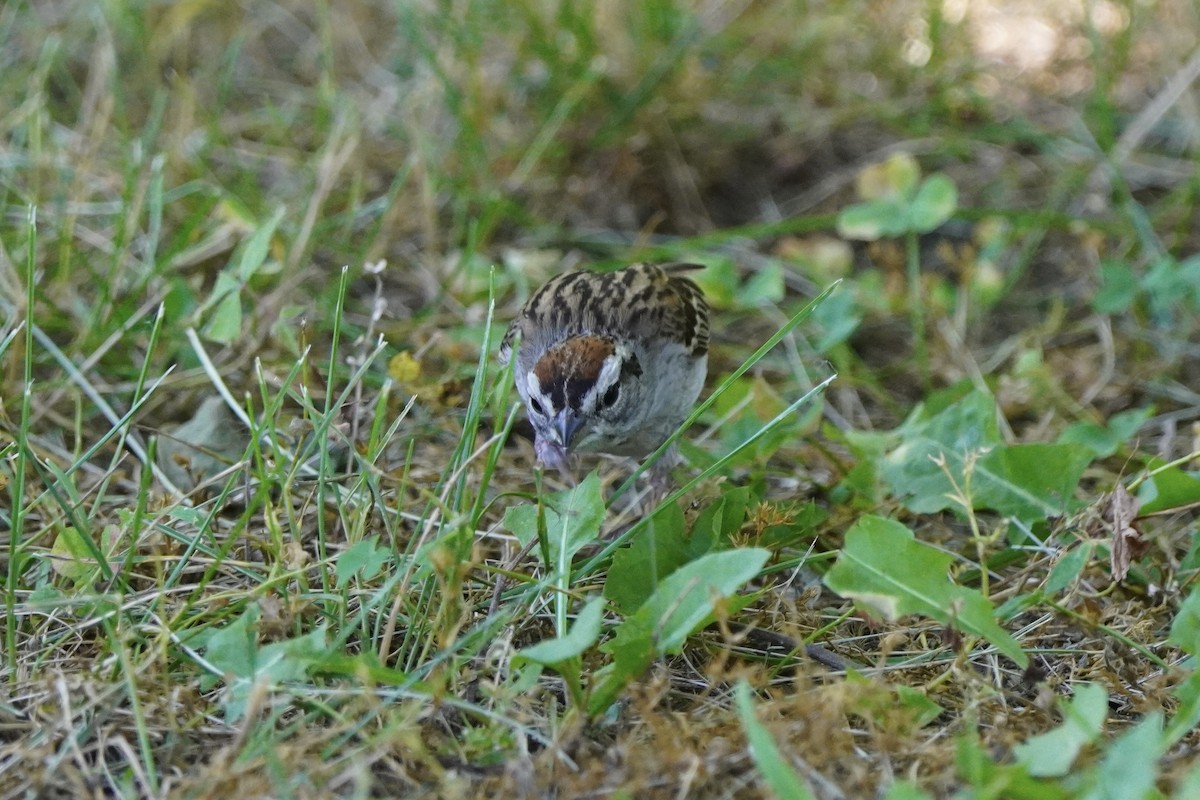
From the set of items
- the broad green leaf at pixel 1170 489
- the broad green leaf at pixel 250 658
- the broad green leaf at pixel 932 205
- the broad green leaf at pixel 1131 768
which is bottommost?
the broad green leaf at pixel 250 658

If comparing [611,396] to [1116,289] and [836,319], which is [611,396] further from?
[1116,289]

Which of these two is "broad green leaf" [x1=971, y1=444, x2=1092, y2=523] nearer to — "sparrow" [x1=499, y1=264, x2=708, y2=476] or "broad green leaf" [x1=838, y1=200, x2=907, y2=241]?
"sparrow" [x1=499, y1=264, x2=708, y2=476]

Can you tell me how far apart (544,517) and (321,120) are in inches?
121

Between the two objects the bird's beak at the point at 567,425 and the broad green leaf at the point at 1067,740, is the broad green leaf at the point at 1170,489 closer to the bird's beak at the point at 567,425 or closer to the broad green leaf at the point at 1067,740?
the broad green leaf at the point at 1067,740

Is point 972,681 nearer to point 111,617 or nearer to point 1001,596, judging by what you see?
point 1001,596

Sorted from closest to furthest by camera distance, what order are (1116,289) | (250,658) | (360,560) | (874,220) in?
1. (250,658)
2. (360,560)
3. (1116,289)
4. (874,220)

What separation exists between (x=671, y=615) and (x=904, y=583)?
559 millimetres

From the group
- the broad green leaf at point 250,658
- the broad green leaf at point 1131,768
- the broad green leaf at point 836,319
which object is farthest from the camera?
the broad green leaf at point 836,319

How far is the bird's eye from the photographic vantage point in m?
3.61

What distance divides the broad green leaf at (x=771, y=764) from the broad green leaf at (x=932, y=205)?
2.93 metres

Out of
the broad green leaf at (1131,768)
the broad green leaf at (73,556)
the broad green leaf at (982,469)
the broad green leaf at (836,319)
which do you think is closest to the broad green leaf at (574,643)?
the broad green leaf at (1131,768)

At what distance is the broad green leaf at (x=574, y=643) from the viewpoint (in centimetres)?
257

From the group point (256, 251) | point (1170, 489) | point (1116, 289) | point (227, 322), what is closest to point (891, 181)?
point (1116, 289)

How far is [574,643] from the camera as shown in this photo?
2584 millimetres
